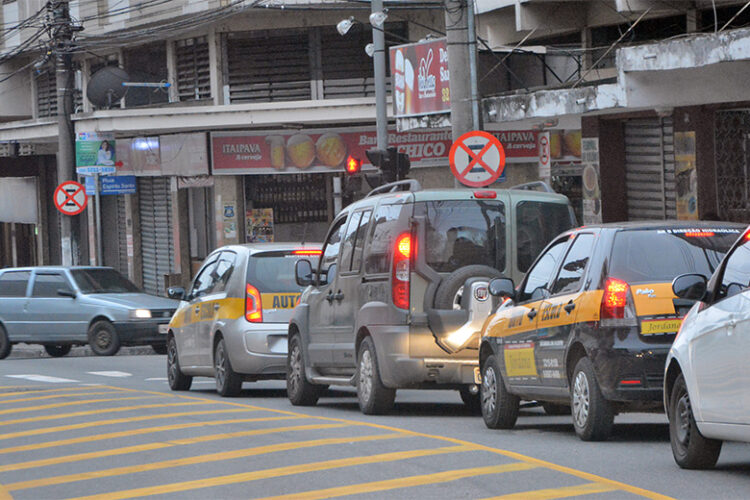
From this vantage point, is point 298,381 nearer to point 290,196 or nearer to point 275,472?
point 275,472

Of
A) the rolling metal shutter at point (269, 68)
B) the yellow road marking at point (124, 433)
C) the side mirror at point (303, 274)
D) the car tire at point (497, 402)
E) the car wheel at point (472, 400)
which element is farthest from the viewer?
the rolling metal shutter at point (269, 68)

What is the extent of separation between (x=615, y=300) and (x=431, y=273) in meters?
2.89

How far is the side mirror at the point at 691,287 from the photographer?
833 cm

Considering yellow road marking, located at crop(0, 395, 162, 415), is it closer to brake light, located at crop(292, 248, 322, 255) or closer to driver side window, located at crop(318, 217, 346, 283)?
brake light, located at crop(292, 248, 322, 255)

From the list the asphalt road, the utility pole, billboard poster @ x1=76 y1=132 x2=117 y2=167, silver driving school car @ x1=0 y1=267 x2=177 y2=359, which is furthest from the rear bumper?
the asphalt road

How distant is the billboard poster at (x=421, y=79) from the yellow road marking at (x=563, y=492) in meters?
16.3

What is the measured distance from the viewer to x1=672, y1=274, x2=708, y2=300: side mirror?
328 inches

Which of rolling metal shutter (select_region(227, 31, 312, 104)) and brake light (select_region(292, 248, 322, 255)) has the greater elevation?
rolling metal shutter (select_region(227, 31, 312, 104))

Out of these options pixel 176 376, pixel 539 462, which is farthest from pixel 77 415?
pixel 539 462

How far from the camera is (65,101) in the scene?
3066cm

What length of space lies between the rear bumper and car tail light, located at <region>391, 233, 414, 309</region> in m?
12.9

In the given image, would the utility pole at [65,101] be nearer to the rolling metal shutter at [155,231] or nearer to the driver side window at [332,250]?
the rolling metal shutter at [155,231]

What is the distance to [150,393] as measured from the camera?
16.2 m

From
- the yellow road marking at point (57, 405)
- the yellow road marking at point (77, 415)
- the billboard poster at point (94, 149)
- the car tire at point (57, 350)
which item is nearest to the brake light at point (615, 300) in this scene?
the yellow road marking at point (77, 415)
